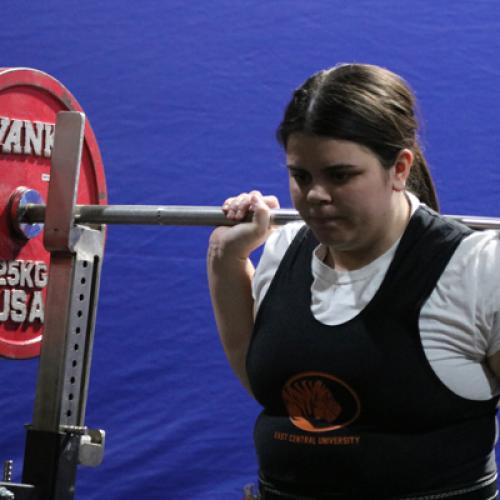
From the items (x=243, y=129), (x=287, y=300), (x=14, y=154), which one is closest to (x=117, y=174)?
(x=243, y=129)

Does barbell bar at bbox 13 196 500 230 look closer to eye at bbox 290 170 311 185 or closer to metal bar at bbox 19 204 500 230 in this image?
metal bar at bbox 19 204 500 230

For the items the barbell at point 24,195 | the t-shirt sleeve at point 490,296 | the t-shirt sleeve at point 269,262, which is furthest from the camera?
the barbell at point 24,195

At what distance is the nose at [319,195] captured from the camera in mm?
1082

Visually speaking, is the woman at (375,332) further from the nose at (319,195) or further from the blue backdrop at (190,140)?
the blue backdrop at (190,140)

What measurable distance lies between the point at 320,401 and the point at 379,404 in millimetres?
63

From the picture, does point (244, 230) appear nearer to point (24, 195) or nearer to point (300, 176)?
point (300, 176)

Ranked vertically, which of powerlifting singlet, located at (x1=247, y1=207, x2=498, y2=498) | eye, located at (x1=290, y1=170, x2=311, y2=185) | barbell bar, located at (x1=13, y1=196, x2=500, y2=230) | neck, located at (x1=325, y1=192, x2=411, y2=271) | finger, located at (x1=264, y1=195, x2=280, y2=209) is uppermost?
barbell bar, located at (x1=13, y1=196, x2=500, y2=230)

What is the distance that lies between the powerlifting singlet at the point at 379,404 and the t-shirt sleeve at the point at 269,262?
88 mm

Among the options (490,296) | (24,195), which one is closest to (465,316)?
(490,296)

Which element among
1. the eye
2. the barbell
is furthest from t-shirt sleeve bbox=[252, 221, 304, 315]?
the barbell

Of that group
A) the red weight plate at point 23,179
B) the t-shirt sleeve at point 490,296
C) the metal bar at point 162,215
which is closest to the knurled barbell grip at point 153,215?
the metal bar at point 162,215

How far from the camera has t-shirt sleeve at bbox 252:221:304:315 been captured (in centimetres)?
123

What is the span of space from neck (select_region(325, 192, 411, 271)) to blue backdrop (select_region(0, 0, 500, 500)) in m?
1.22

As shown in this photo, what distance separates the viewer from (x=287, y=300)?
46.3 inches
